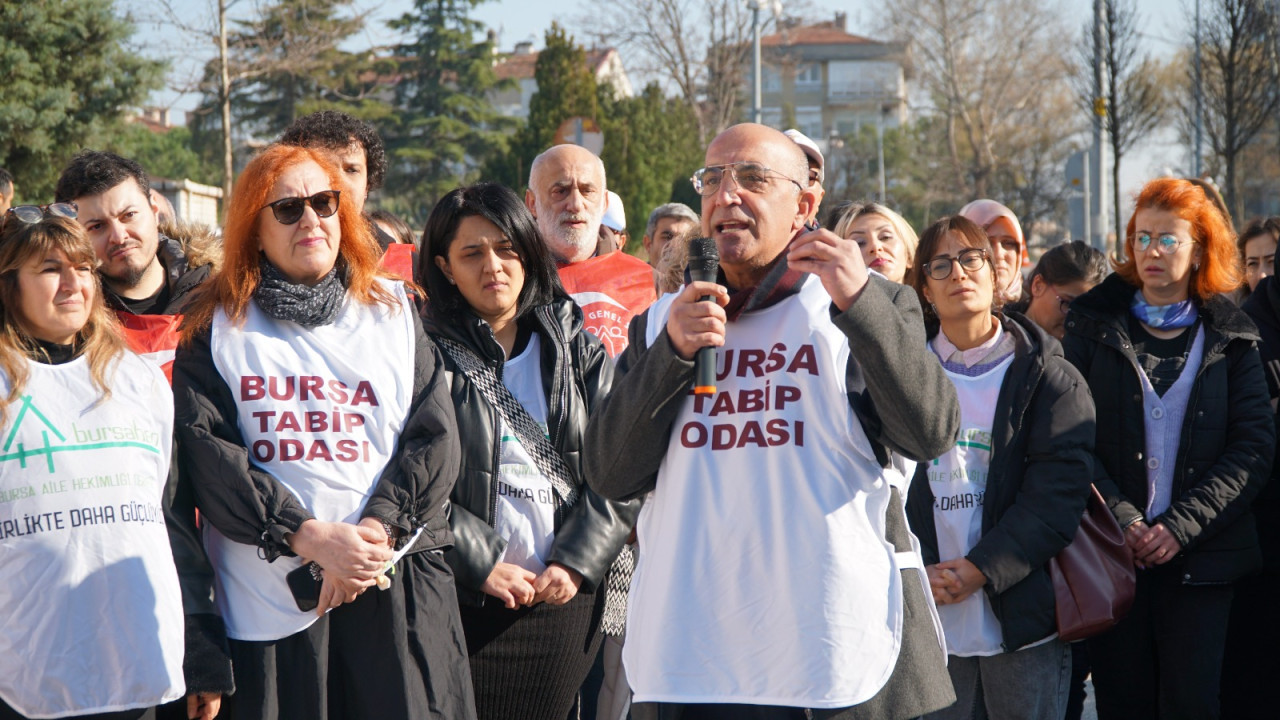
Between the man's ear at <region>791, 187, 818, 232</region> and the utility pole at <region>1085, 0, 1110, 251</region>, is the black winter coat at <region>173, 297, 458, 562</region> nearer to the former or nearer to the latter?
the man's ear at <region>791, 187, 818, 232</region>

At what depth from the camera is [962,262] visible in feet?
14.3

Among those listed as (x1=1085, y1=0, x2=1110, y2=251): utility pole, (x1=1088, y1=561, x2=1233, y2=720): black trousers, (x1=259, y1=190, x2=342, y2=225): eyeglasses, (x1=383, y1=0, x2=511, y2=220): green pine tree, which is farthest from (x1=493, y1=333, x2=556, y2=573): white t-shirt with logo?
(x1=383, y1=0, x2=511, y2=220): green pine tree

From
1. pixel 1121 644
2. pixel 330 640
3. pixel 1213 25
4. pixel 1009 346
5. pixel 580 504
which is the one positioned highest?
pixel 1213 25

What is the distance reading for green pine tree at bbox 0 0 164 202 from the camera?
826 inches

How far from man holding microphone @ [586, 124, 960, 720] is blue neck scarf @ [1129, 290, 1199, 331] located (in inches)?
91.6

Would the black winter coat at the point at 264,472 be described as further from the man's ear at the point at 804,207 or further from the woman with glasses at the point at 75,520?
the man's ear at the point at 804,207

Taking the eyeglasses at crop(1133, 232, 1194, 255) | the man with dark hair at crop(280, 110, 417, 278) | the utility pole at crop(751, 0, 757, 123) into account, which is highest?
the utility pole at crop(751, 0, 757, 123)

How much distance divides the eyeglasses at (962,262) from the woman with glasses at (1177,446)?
71 centimetres

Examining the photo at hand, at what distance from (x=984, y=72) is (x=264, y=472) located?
184ft

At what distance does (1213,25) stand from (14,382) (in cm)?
1588

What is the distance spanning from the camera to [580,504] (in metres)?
3.97

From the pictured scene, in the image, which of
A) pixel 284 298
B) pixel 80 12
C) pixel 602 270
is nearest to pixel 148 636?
pixel 284 298

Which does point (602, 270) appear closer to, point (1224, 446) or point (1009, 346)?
point (1009, 346)

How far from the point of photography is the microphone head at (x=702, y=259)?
276 cm
